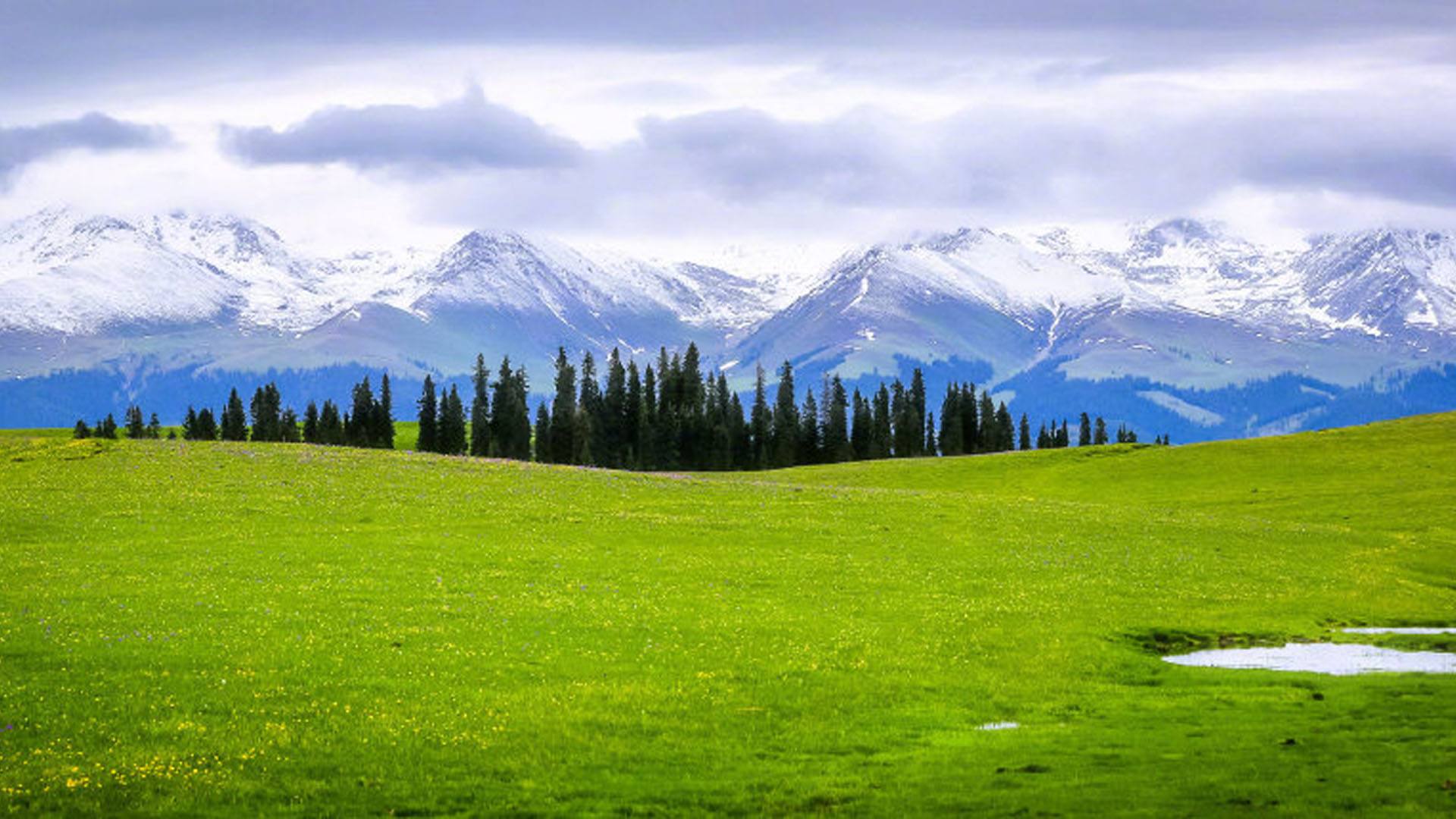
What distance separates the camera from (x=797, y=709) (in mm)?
30500

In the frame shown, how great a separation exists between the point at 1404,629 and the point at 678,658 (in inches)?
990

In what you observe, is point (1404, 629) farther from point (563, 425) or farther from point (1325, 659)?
point (563, 425)

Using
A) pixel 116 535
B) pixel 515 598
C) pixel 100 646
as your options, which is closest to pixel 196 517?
pixel 116 535

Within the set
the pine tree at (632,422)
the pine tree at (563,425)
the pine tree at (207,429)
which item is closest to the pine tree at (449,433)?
the pine tree at (563,425)

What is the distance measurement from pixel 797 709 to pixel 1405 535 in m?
58.5

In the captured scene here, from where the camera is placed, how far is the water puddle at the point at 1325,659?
3675 cm

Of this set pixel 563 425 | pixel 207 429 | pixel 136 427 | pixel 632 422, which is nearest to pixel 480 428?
pixel 563 425

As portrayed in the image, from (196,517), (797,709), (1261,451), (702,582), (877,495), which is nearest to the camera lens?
(797,709)

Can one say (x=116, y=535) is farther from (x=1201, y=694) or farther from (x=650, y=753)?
(x=1201, y=694)

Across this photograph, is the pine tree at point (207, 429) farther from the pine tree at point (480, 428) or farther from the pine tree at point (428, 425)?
the pine tree at point (480, 428)

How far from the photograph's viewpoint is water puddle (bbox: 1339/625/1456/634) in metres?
44.6

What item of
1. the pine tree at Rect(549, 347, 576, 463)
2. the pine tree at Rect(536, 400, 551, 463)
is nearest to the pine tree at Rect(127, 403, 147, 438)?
the pine tree at Rect(536, 400, 551, 463)

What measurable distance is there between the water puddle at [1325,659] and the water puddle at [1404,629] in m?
3.11

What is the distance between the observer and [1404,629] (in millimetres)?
45531
